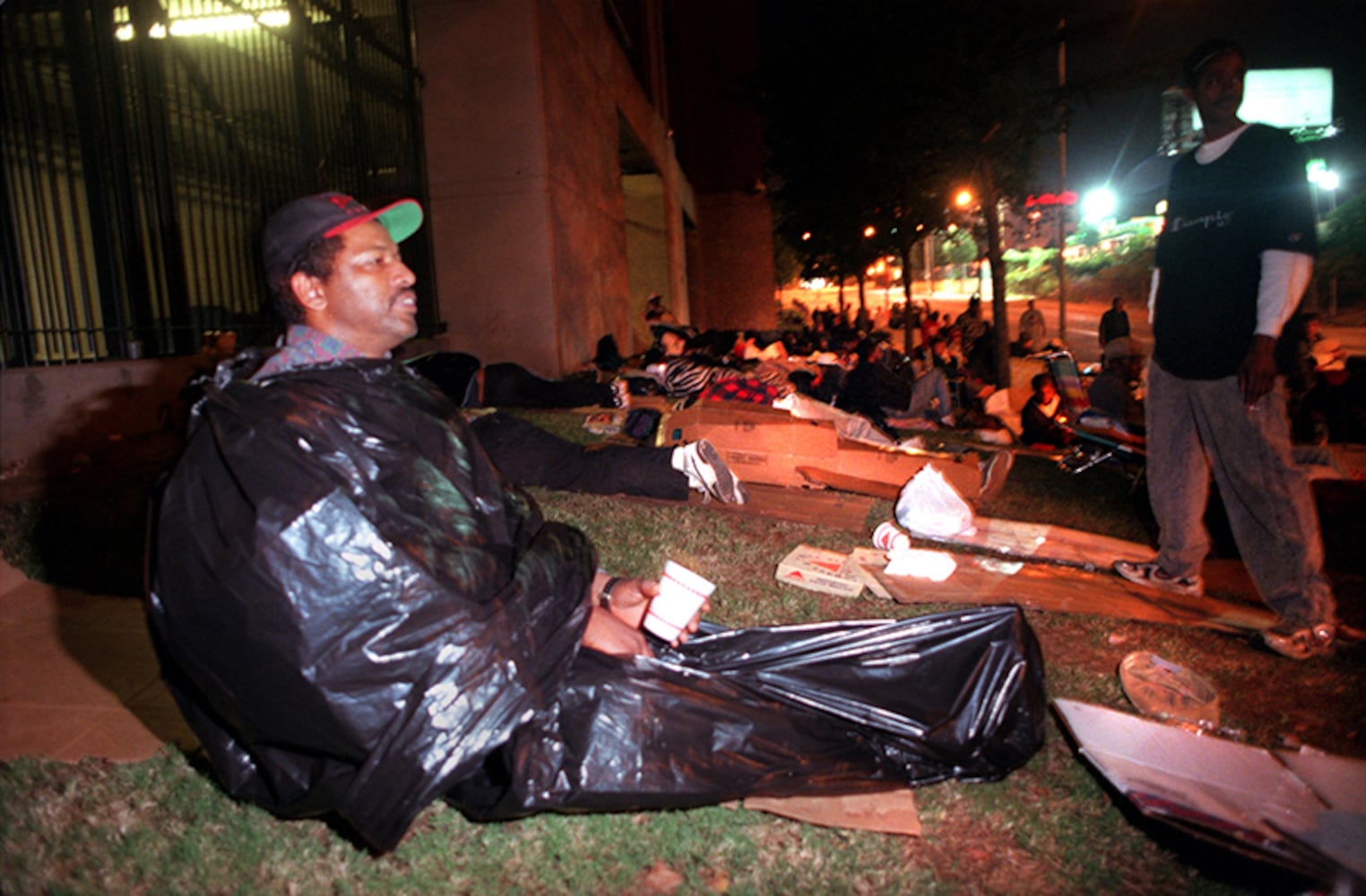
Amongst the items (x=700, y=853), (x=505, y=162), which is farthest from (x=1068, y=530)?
(x=505, y=162)

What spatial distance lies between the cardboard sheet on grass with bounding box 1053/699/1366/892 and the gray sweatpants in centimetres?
90

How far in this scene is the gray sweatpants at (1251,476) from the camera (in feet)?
9.55

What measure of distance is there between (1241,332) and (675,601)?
8.38 ft

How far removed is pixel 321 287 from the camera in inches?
75.5

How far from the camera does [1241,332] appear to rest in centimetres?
297

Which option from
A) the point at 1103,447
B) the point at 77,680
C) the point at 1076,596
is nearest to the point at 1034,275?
the point at 1103,447

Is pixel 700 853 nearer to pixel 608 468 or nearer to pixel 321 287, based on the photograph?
pixel 321 287

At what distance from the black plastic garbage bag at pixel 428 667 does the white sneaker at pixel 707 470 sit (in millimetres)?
2634

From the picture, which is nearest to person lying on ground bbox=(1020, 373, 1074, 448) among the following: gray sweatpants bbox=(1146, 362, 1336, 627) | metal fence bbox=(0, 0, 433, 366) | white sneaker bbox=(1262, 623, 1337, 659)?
gray sweatpants bbox=(1146, 362, 1336, 627)

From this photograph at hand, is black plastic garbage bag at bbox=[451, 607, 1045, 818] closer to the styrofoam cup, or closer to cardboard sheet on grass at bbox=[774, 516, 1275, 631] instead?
cardboard sheet on grass at bbox=[774, 516, 1275, 631]

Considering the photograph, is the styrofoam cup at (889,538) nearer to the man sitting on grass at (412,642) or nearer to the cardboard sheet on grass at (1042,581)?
the cardboard sheet on grass at (1042,581)

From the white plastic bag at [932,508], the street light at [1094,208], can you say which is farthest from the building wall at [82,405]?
the street light at [1094,208]

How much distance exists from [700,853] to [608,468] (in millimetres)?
3090

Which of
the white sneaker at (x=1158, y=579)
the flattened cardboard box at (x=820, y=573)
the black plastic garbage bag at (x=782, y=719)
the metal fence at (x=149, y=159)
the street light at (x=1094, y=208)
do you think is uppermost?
the street light at (x=1094, y=208)
